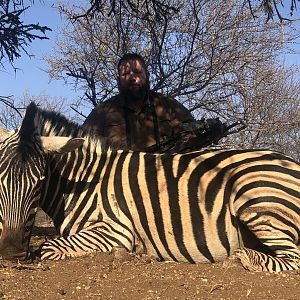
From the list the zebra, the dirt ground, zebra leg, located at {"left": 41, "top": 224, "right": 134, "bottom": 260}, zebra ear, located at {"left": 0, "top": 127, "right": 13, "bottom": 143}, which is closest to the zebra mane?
the zebra

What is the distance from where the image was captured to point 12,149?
12.5 feet

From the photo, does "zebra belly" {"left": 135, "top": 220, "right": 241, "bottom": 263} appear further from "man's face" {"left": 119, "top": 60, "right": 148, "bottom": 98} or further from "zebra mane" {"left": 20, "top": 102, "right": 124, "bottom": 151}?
"man's face" {"left": 119, "top": 60, "right": 148, "bottom": 98}

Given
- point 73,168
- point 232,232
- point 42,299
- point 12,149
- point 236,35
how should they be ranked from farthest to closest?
1. point 236,35
2. point 73,168
3. point 232,232
4. point 12,149
5. point 42,299

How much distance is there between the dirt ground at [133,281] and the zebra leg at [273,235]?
19 cm

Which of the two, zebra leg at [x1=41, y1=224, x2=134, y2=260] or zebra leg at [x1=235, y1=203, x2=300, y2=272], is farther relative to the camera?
zebra leg at [x1=41, y1=224, x2=134, y2=260]

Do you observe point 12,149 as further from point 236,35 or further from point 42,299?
point 236,35

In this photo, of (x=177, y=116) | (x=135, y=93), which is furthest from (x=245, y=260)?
(x=135, y=93)

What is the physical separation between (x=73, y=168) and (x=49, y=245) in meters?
0.74

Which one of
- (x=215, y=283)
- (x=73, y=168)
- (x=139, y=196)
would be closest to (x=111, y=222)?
(x=139, y=196)

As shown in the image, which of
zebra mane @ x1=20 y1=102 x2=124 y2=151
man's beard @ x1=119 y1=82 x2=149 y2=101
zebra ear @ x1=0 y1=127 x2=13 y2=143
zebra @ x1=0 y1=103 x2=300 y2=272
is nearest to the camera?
zebra @ x1=0 y1=103 x2=300 y2=272

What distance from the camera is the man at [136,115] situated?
20.1 ft

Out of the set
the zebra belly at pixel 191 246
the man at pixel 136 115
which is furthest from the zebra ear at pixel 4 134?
the man at pixel 136 115

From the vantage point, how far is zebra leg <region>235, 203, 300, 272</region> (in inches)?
145

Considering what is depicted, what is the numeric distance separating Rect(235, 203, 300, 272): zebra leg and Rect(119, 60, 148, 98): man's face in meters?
2.69
